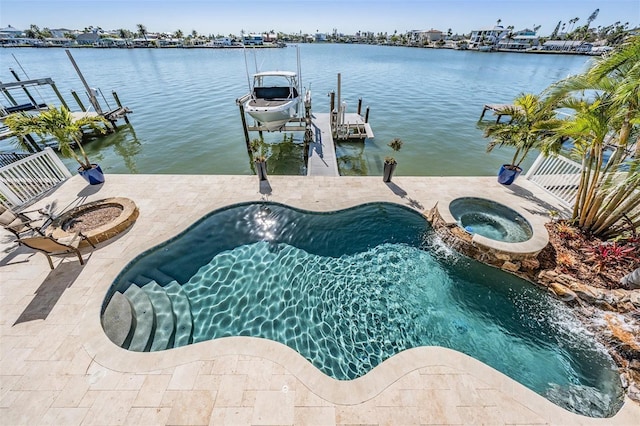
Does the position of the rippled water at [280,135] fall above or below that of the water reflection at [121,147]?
above

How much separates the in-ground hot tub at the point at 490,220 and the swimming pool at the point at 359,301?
1323 mm

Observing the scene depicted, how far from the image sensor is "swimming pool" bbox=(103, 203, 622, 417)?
495 cm

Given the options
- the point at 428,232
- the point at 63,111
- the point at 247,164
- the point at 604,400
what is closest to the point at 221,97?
the point at 247,164

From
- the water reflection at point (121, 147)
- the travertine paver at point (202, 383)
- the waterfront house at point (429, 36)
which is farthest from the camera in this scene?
the waterfront house at point (429, 36)

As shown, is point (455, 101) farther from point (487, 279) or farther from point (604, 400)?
point (604, 400)

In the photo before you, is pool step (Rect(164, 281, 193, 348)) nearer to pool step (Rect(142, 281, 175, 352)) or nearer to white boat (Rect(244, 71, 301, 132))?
pool step (Rect(142, 281, 175, 352))

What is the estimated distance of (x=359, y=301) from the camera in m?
5.98

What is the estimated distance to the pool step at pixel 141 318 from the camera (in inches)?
197

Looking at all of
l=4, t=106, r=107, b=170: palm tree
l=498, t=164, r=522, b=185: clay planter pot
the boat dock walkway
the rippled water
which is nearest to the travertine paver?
l=4, t=106, r=107, b=170: palm tree

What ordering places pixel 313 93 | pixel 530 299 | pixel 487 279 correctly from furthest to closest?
pixel 313 93 < pixel 487 279 < pixel 530 299

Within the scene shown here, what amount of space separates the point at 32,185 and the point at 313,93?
2665 cm

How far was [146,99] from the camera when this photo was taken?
86.6ft

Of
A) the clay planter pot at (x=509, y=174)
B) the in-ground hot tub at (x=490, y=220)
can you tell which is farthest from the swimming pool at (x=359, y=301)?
the clay planter pot at (x=509, y=174)

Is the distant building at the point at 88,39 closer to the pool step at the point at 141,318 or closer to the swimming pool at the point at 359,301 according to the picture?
the swimming pool at the point at 359,301
